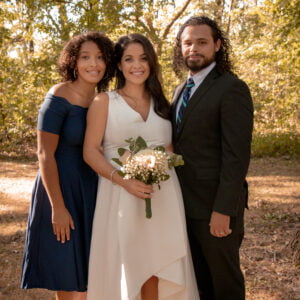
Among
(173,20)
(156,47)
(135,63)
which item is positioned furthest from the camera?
(173,20)

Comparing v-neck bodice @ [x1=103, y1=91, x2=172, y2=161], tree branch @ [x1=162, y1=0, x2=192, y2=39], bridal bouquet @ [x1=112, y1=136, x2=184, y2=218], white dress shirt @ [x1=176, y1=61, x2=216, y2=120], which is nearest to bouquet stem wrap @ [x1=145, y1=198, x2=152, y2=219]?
bridal bouquet @ [x1=112, y1=136, x2=184, y2=218]

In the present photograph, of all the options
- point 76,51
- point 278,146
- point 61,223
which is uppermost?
point 76,51

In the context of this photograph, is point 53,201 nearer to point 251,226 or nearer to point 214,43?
point 214,43

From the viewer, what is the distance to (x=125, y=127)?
3.01m

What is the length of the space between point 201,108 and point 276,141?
10.1m

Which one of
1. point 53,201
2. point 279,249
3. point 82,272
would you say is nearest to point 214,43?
point 53,201

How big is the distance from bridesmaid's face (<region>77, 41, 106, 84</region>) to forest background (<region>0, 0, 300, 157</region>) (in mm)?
3654

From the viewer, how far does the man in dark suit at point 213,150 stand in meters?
2.78

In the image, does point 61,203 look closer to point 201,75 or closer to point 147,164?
point 147,164

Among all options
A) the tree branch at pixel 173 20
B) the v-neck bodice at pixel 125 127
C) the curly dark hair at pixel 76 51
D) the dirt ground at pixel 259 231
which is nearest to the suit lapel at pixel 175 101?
the v-neck bodice at pixel 125 127

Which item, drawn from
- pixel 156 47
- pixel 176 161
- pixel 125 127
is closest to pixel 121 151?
pixel 125 127

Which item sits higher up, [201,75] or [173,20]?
[173,20]

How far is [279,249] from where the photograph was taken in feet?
17.0

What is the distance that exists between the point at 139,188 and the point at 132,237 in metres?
0.42
